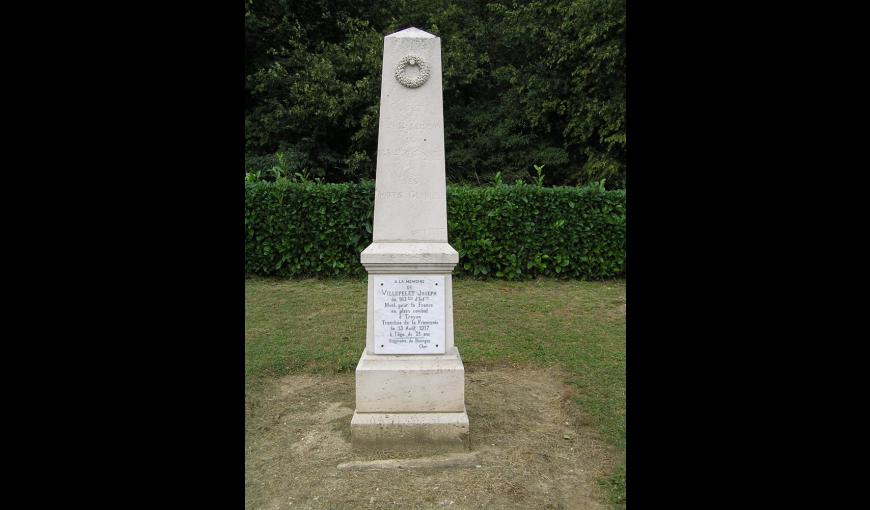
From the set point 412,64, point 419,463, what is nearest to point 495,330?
point 419,463

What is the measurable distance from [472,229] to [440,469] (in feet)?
22.0

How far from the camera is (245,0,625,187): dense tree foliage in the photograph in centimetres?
1473

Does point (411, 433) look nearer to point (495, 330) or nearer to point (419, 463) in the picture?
point (419, 463)

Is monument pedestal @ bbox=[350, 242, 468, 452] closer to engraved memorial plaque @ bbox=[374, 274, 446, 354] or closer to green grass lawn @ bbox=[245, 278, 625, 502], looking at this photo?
engraved memorial plaque @ bbox=[374, 274, 446, 354]

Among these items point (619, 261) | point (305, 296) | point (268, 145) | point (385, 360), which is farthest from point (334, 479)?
point (268, 145)

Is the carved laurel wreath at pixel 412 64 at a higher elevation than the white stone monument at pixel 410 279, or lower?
higher

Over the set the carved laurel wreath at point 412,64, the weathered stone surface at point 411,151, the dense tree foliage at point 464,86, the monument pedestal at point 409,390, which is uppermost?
the dense tree foliage at point 464,86

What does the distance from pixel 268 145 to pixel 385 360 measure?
13093mm

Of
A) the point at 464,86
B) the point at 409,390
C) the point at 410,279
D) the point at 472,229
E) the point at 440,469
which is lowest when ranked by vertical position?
the point at 440,469

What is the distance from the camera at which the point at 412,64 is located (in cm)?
390

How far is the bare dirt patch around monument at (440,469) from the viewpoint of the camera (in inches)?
126

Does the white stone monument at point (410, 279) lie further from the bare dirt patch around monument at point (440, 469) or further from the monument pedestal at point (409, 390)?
the bare dirt patch around monument at point (440, 469)

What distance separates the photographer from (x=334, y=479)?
339cm

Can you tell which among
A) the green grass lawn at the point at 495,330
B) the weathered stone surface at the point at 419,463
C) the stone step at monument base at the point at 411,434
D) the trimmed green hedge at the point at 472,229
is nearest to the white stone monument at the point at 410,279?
the stone step at monument base at the point at 411,434
